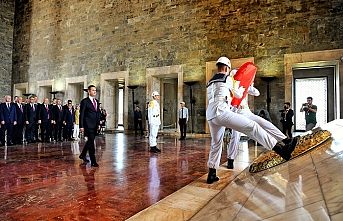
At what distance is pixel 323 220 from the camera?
4.55ft

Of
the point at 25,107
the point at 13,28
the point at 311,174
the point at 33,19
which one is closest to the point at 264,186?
the point at 311,174

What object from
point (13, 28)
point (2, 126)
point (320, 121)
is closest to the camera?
point (2, 126)

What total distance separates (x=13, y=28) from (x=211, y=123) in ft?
69.4

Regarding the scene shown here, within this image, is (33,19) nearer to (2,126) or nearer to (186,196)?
(2,126)

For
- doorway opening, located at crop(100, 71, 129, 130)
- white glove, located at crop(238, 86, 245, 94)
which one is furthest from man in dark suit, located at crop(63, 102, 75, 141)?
white glove, located at crop(238, 86, 245, 94)

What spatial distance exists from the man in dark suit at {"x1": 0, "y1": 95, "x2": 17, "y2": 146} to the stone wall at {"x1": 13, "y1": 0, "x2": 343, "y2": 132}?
6193 millimetres

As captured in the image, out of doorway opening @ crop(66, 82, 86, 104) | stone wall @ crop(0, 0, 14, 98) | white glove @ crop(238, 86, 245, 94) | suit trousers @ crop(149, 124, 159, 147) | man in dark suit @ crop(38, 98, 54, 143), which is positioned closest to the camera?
white glove @ crop(238, 86, 245, 94)

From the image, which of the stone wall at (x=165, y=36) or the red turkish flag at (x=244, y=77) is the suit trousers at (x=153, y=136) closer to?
the red turkish flag at (x=244, y=77)

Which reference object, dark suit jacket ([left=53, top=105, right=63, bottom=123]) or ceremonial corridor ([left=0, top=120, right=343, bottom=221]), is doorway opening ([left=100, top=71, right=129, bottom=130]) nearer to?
dark suit jacket ([left=53, top=105, right=63, bottom=123])

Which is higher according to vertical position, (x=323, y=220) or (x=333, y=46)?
(x=333, y=46)

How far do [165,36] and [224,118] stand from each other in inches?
409

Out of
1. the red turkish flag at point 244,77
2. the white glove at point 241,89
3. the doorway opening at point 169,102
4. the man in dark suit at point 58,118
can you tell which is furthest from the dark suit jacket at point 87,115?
the doorway opening at point 169,102

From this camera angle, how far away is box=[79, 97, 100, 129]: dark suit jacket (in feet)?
15.4

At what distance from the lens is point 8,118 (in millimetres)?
8602
